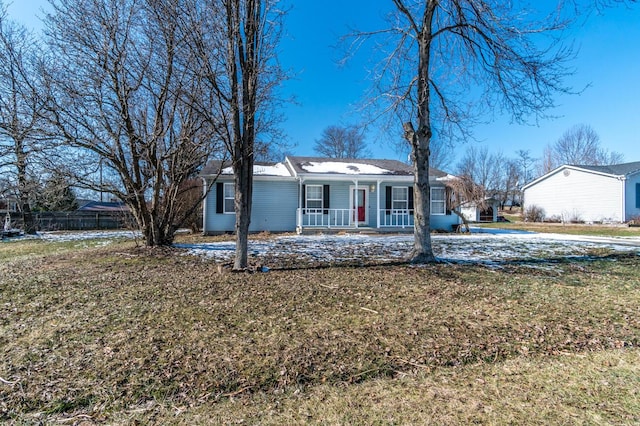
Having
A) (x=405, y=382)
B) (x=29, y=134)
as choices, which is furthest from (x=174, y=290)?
(x=29, y=134)

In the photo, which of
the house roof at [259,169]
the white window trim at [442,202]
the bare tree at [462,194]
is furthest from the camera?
the white window trim at [442,202]

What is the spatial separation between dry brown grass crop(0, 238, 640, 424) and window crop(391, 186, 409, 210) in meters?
10.6

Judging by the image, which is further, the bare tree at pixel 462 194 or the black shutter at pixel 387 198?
the black shutter at pixel 387 198

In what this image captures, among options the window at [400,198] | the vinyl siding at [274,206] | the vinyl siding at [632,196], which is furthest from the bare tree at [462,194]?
the vinyl siding at [632,196]

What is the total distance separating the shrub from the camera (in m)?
26.4

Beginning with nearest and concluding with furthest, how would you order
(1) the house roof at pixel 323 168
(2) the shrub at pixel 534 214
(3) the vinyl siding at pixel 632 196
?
(1) the house roof at pixel 323 168
(3) the vinyl siding at pixel 632 196
(2) the shrub at pixel 534 214

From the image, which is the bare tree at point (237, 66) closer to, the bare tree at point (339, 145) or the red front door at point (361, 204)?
the red front door at point (361, 204)

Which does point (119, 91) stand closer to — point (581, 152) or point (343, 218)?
point (343, 218)

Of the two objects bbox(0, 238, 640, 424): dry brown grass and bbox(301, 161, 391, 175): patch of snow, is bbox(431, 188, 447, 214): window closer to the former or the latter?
bbox(301, 161, 391, 175): patch of snow

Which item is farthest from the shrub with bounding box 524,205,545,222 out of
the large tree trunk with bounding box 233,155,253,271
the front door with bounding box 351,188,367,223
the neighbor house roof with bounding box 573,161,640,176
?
the large tree trunk with bounding box 233,155,253,271

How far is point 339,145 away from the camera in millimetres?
38500

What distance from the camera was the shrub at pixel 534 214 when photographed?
2636cm

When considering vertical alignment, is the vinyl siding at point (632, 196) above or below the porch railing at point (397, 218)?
above

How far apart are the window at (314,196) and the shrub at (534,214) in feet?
69.5
